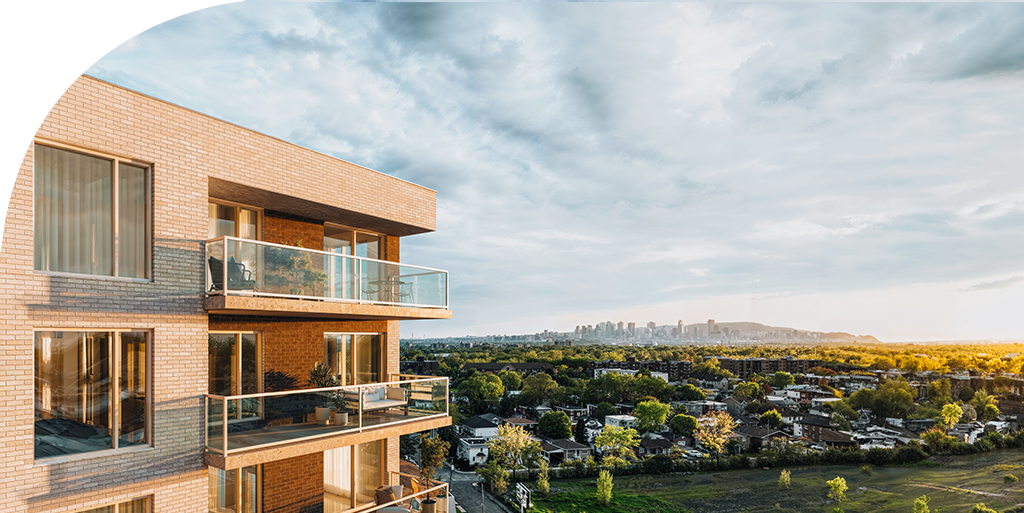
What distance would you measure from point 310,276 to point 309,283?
11cm

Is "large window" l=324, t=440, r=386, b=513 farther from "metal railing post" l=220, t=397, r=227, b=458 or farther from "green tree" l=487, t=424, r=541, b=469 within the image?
"green tree" l=487, t=424, r=541, b=469

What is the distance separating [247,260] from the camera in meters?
8.12

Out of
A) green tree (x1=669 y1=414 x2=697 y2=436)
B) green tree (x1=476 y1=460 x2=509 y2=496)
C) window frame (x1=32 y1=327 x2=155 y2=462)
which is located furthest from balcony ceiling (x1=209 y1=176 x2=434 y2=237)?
green tree (x1=669 y1=414 x2=697 y2=436)

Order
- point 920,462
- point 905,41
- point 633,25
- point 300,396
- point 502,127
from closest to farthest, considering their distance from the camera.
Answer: point 300,396 < point 633,25 < point 502,127 < point 905,41 < point 920,462

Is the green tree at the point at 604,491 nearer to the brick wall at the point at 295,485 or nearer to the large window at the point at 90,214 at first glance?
the brick wall at the point at 295,485

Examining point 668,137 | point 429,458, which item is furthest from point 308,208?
point 668,137

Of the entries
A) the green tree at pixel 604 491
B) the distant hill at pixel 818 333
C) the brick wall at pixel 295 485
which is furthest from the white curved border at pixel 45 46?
the distant hill at pixel 818 333

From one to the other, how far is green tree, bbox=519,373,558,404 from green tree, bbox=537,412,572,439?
37.6 ft

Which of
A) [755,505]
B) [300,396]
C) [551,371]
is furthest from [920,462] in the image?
[300,396]

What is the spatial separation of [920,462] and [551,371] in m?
50.4

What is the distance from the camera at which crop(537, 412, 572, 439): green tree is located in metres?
61.5

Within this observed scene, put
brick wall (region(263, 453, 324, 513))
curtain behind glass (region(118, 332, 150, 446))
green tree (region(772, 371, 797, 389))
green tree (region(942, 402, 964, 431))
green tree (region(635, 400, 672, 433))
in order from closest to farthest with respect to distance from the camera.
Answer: curtain behind glass (region(118, 332, 150, 446)), brick wall (region(263, 453, 324, 513)), green tree (region(635, 400, 672, 433)), green tree (region(942, 402, 964, 431)), green tree (region(772, 371, 797, 389))

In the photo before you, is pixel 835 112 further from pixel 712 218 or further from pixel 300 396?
pixel 300 396

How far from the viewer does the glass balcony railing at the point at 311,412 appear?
7789 mm
